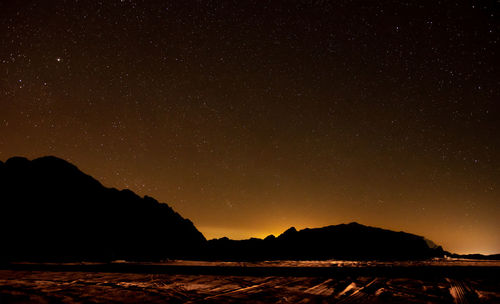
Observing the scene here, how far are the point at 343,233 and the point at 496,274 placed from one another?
6472 cm

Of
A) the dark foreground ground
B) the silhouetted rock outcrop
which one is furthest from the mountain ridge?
the dark foreground ground

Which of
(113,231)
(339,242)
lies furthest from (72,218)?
(339,242)

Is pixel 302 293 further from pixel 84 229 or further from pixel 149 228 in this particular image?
pixel 149 228

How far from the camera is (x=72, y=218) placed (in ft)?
144

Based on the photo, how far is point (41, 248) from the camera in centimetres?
3672

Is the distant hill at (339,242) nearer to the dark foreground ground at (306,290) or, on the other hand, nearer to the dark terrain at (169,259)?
the dark terrain at (169,259)

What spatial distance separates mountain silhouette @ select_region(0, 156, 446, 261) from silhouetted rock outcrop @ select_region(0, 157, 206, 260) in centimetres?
10

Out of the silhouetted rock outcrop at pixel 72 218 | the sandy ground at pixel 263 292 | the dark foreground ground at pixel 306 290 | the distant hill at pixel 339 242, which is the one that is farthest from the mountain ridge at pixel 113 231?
the sandy ground at pixel 263 292

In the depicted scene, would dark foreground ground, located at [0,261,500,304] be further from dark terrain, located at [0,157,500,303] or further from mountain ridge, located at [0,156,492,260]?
mountain ridge, located at [0,156,492,260]

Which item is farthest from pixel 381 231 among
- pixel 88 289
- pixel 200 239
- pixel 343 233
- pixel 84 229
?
pixel 88 289

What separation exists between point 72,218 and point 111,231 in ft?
18.7

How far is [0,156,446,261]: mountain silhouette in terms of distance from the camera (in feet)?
125

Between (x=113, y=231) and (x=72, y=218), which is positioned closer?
(x=72, y=218)

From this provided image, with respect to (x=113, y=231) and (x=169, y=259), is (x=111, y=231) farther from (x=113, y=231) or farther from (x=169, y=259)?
(x=169, y=259)
